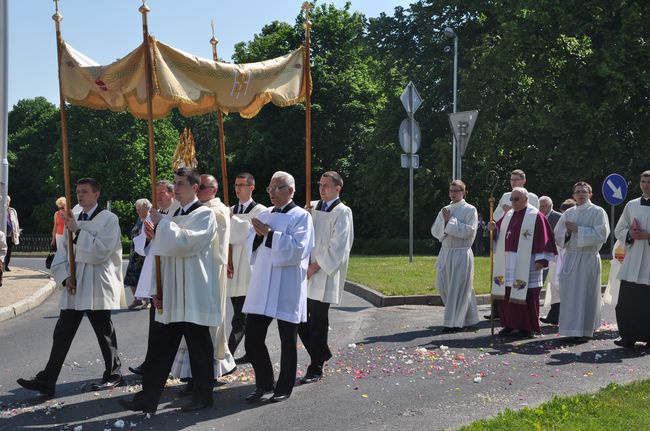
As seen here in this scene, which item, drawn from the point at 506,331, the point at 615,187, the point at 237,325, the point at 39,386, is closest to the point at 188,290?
the point at 39,386

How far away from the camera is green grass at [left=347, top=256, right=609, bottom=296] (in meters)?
14.8

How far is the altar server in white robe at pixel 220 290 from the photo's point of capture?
7270mm

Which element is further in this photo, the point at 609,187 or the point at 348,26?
the point at 348,26

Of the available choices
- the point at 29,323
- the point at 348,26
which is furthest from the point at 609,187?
the point at 348,26

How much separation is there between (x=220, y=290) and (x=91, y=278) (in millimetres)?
1313

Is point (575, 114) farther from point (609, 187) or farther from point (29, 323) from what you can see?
point (29, 323)

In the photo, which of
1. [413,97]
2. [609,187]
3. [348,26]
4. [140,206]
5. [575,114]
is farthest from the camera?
[348,26]

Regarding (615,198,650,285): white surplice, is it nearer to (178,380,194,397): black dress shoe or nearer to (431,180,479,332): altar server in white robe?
(431,180,479,332): altar server in white robe

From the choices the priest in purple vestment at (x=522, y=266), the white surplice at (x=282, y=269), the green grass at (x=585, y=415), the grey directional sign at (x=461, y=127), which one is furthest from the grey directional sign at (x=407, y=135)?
the green grass at (x=585, y=415)

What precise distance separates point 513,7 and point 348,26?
13.4 m

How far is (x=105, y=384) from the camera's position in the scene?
7.53 metres

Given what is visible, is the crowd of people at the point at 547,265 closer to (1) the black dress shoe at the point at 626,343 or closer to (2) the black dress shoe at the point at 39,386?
(1) the black dress shoe at the point at 626,343

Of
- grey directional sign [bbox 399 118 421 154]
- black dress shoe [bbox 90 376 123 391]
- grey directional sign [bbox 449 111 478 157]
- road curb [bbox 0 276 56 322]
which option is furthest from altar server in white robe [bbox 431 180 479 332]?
A: grey directional sign [bbox 399 118 421 154]

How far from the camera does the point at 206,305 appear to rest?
667 cm
